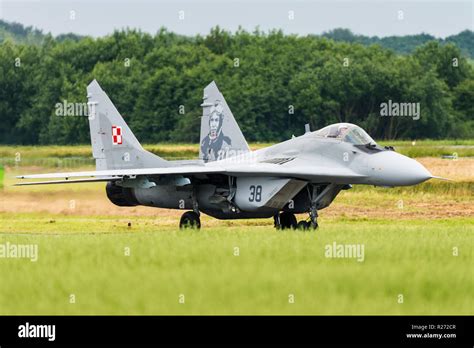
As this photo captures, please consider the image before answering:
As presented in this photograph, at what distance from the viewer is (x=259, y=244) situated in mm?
16078

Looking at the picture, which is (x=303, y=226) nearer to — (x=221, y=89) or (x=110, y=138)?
(x=110, y=138)

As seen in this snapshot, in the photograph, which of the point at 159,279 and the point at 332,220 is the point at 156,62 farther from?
the point at 159,279

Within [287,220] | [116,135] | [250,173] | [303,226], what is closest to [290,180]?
[250,173]

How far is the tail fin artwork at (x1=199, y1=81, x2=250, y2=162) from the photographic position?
27031 mm

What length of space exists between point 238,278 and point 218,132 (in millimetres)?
14737

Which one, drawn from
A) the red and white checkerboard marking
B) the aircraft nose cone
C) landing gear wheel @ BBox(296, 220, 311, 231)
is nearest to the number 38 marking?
landing gear wheel @ BBox(296, 220, 311, 231)

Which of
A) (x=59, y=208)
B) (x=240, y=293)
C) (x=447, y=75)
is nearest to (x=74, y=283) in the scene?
(x=240, y=293)

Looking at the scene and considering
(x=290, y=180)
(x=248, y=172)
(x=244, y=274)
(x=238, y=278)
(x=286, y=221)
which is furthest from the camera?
(x=286, y=221)

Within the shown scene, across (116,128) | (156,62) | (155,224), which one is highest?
(156,62)

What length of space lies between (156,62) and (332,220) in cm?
4778

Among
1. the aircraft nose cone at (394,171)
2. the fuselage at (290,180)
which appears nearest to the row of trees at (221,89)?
the fuselage at (290,180)

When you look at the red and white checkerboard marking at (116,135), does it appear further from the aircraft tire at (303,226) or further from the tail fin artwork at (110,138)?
the aircraft tire at (303,226)

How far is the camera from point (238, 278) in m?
12.7

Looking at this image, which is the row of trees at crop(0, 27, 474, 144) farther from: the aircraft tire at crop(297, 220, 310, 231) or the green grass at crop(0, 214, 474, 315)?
the green grass at crop(0, 214, 474, 315)
